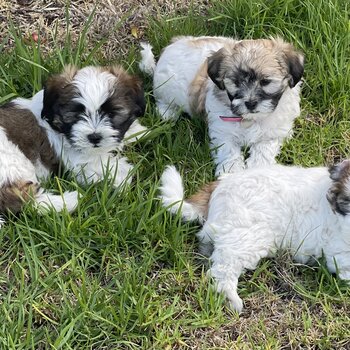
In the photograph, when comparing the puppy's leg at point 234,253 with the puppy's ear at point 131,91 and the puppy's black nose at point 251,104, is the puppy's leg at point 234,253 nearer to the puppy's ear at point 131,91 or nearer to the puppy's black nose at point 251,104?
the puppy's black nose at point 251,104

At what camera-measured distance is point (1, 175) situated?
12.1 ft

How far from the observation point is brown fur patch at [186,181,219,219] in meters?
3.67

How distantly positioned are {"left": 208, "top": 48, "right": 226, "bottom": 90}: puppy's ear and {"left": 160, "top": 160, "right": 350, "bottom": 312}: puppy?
0.66 m

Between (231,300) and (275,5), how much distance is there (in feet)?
7.46

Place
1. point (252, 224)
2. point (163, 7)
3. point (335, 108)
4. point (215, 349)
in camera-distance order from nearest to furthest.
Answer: point (215, 349) → point (252, 224) → point (335, 108) → point (163, 7)

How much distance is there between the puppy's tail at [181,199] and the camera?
12.0ft

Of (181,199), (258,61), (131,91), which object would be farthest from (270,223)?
(131,91)

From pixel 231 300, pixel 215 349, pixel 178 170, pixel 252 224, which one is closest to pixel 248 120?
pixel 178 170

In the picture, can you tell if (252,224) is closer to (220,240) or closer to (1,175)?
(220,240)

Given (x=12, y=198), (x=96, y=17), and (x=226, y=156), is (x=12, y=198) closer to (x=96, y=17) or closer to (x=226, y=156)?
(x=226, y=156)

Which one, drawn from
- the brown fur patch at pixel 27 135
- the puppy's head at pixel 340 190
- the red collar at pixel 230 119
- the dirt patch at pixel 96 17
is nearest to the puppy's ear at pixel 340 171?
the puppy's head at pixel 340 190

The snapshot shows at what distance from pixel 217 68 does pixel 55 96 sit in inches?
37.9

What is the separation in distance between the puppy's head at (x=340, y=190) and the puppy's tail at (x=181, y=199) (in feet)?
2.17

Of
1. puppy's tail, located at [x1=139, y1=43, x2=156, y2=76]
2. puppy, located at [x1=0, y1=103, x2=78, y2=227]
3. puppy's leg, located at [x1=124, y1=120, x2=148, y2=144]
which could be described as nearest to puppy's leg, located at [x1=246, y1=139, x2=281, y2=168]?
puppy's leg, located at [x1=124, y1=120, x2=148, y2=144]
